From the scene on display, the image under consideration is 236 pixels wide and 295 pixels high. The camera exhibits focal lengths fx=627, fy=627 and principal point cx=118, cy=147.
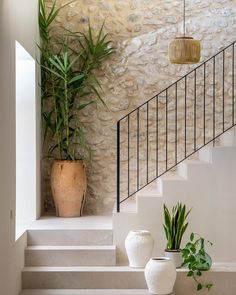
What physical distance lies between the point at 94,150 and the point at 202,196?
213 cm

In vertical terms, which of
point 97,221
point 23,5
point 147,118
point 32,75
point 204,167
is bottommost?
point 97,221

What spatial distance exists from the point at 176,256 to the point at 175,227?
0.33m

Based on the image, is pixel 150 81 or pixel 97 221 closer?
pixel 97 221

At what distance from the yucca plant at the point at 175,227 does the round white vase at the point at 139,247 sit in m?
0.22

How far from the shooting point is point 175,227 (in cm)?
721

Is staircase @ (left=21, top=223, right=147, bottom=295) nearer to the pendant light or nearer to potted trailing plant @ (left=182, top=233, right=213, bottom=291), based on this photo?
potted trailing plant @ (left=182, top=233, right=213, bottom=291)

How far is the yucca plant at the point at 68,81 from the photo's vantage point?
8766mm

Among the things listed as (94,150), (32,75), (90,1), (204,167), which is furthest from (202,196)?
(90,1)

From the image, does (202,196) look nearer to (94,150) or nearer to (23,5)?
(94,150)

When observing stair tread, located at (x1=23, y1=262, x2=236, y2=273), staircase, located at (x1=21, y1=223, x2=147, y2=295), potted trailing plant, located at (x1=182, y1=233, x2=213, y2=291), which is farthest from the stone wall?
potted trailing plant, located at (x1=182, y1=233, x2=213, y2=291)

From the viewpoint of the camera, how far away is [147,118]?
891 cm

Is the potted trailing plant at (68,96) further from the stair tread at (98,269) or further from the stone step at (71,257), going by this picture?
the stair tread at (98,269)

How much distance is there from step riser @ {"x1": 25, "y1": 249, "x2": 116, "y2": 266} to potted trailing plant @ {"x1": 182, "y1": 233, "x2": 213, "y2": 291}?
86 centimetres

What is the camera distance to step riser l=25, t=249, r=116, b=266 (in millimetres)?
7258
